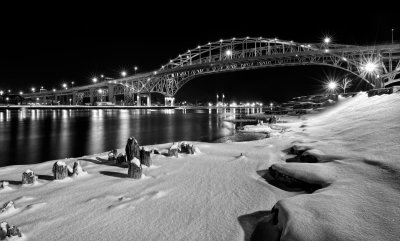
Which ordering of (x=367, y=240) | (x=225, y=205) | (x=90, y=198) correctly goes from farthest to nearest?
1. (x=90, y=198)
2. (x=225, y=205)
3. (x=367, y=240)

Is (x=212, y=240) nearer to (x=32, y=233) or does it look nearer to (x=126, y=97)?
(x=32, y=233)

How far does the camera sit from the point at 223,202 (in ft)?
15.0

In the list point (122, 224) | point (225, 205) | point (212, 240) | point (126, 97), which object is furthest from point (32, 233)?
point (126, 97)

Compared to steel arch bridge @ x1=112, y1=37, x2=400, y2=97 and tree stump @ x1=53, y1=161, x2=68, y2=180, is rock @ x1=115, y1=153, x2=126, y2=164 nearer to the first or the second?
tree stump @ x1=53, y1=161, x2=68, y2=180

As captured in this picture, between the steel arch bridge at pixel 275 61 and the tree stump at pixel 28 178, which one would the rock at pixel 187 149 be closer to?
the tree stump at pixel 28 178

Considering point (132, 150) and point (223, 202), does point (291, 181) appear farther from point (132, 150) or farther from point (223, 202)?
point (132, 150)

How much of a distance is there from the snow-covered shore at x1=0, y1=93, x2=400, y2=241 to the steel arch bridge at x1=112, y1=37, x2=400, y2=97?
147 feet

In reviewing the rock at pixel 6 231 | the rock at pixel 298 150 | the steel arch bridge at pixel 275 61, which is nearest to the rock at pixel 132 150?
the rock at pixel 6 231

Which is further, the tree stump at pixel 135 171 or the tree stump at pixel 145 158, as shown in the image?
the tree stump at pixel 145 158

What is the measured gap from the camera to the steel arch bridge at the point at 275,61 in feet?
147

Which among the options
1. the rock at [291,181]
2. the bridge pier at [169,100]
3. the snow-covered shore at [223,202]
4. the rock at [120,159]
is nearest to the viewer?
the snow-covered shore at [223,202]

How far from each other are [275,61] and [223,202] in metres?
76.6

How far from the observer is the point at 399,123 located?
7199mm

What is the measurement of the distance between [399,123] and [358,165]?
3.62 metres
